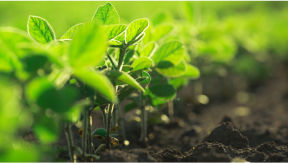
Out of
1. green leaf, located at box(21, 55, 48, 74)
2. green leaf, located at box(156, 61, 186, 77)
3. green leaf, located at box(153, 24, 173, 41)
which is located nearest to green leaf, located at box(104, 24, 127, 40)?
green leaf, located at box(21, 55, 48, 74)

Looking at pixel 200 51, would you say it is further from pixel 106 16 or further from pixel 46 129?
pixel 46 129

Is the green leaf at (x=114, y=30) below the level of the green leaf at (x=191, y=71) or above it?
above

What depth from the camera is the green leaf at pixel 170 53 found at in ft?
5.14

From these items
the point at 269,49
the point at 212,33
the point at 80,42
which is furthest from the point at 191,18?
the point at 269,49

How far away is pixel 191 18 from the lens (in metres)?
2.64

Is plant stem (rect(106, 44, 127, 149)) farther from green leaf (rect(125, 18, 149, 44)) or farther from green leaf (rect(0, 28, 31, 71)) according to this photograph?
green leaf (rect(0, 28, 31, 71))

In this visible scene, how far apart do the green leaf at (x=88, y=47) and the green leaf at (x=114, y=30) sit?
240 millimetres

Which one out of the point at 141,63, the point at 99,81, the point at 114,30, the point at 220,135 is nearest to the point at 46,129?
the point at 99,81

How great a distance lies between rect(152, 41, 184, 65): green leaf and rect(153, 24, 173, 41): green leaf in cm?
26

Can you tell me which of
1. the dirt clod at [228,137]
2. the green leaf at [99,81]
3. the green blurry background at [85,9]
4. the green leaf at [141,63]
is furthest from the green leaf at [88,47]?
the green blurry background at [85,9]

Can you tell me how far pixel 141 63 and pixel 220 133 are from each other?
21.7 inches

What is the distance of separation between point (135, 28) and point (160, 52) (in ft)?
1.12

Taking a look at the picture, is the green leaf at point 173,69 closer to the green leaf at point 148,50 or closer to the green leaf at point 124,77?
the green leaf at point 148,50

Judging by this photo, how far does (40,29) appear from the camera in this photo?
1.26 m
